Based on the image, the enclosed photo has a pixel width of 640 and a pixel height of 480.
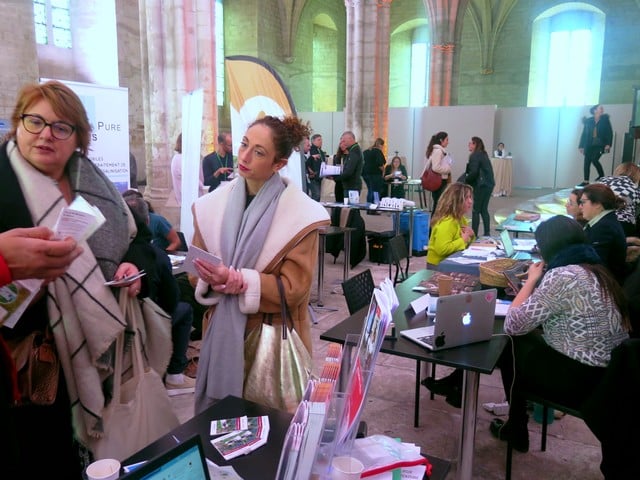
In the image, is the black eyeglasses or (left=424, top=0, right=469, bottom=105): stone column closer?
the black eyeglasses

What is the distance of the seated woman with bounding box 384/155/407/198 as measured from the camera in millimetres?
11868

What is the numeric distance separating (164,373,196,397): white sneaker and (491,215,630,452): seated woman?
6.94 ft

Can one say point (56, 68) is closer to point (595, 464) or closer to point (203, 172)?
point (203, 172)

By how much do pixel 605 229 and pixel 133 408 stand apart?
3.79 meters

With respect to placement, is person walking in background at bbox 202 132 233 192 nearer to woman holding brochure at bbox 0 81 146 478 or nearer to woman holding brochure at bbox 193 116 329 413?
woman holding brochure at bbox 193 116 329 413

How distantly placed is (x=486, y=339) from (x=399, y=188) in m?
9.90

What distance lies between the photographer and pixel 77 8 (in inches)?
551

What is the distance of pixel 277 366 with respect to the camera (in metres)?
2.04

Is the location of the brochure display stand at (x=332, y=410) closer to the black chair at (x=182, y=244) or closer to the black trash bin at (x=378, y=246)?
the black chair at (x=182, y=244)

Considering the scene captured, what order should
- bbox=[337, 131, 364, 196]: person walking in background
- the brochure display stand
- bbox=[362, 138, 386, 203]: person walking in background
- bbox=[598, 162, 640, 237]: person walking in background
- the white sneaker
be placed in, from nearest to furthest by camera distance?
the brochure display stand
the white sneaker
bbox=[598, 162, 640, 237]: person walking in background
bbox=[337, 131, 364, 196]: person walking in background
bbox=[362, 138, 386, 203]: person walking in background

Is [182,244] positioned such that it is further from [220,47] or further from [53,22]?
[220,47]

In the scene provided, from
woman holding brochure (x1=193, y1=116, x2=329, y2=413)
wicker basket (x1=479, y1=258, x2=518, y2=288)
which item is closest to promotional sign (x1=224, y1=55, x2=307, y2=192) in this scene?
wicker basket (x1=479, y1=258, x2=518, y2=288)

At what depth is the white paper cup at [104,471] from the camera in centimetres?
122

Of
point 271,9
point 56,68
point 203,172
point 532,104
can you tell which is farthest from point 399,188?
point 532,104
